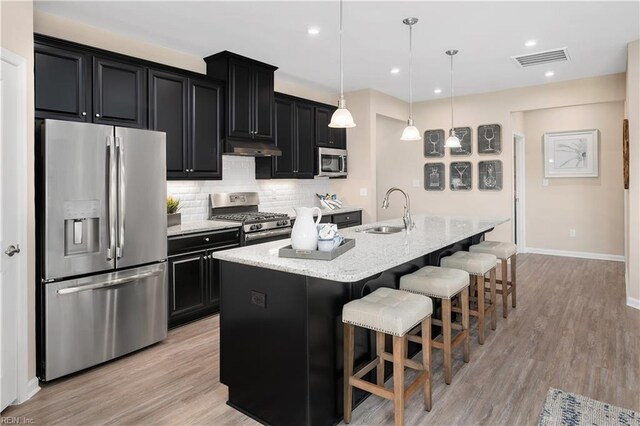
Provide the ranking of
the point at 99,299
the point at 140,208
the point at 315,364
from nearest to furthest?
1. the point at 315,364
2. the point at 99,299
3. the point at 140,208

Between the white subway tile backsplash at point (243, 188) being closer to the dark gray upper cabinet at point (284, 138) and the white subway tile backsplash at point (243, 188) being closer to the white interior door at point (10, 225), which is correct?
the dark gray upper cabinet at point (284, 138)

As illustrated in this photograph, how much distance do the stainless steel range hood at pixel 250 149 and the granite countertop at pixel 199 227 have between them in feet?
2.54

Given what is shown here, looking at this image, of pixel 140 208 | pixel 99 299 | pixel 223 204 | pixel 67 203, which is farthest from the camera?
pixel 223 204

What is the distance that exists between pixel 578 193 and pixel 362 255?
6.11m

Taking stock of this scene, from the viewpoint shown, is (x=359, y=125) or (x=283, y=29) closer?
(x=283, y=29)

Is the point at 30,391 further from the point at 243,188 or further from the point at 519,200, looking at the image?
the point at 519,200

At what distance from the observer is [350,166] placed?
6.34 m

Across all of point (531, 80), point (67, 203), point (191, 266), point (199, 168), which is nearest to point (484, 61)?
point (531, 80)

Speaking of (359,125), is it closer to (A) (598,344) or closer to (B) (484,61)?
(B) (484,61)

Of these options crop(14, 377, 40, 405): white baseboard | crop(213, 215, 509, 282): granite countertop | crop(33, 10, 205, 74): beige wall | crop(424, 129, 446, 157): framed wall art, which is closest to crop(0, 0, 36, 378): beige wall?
crop(14, 377, 40, 405): white baseboard

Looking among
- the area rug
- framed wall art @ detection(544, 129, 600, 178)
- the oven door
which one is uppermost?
framed wall art @ detection(544, 129, 600, 178)

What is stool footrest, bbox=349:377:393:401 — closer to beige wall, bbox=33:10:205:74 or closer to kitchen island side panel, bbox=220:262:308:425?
kitchen island side panel, bbox=220:262:308:425

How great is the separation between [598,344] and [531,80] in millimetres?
3846

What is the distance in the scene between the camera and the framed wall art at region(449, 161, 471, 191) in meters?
6.61
